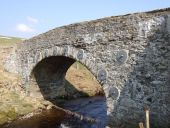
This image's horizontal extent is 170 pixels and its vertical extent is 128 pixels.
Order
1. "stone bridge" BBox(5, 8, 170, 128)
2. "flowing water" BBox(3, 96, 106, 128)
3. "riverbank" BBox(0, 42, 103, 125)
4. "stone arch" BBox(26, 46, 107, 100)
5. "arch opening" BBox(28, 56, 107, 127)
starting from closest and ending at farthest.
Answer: "stone bridge" BBox(5, 8, 170, 128)
"stone arch" BBox(26, 46, 107, 100)
"flowing water" BBox(3, 96, 106, 128)
"riverbank" BBox(0, 42, 103, 125)
"arch opening" BBox(28, 56, 107, 127)

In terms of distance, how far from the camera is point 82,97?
2731 cm

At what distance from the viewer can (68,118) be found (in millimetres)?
19844

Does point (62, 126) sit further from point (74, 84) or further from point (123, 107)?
point (74, 84)

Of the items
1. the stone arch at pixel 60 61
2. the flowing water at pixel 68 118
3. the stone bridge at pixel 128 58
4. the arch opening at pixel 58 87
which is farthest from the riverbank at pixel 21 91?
the stone bridge at pixel 128 58

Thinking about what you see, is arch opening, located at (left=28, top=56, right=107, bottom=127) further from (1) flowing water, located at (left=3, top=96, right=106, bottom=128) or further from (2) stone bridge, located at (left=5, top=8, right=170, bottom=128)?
(2) stone bridge, located at (left=5, top=8, right=170, bottom=128)

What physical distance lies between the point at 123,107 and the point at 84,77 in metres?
16.8

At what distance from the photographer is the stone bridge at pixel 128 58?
43.1 ft

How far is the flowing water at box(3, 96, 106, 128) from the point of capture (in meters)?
17.8

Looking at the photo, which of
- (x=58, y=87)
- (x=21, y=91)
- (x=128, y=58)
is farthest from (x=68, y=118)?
(x=128, y=58)

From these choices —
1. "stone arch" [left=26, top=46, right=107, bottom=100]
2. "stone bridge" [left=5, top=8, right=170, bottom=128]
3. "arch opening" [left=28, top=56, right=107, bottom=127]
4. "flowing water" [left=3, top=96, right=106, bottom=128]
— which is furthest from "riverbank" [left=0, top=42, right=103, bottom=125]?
"stone bridge" [left=5, top=8, right=170, bottom=128]

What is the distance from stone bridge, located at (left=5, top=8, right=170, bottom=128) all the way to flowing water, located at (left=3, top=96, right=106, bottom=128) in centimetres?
336

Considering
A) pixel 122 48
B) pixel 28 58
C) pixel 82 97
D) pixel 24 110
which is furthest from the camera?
pixel 82 97

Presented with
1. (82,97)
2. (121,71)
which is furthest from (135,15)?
(82,97)

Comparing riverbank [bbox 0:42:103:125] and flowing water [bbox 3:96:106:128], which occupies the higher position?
riverbank [bbox 0:42:103:125]
